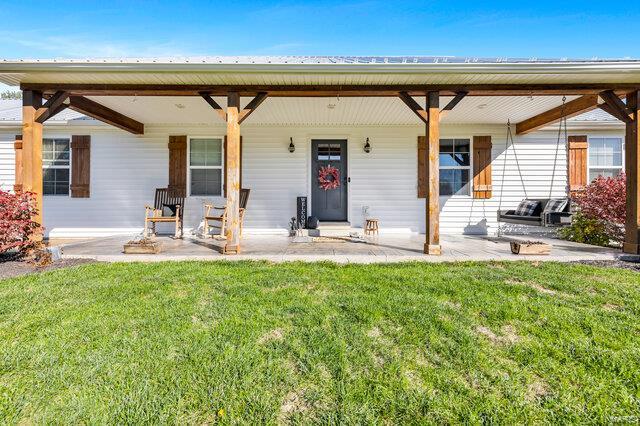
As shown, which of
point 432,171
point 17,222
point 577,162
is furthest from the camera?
point 577,162

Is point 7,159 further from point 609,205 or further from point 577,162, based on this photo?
point 577,162

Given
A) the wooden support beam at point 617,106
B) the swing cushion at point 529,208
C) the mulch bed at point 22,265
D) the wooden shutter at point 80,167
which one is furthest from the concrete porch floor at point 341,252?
the wooden shutter at point 80,167

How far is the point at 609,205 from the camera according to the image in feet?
17.6

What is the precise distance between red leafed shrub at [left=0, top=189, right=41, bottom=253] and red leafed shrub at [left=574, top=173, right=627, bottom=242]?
8457 mm

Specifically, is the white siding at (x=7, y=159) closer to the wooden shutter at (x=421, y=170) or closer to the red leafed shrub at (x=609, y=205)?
the wooden shutter at (x=421, y=170)

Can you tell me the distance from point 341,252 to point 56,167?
674 centimetres

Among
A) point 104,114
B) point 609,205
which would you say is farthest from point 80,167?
point 609,205

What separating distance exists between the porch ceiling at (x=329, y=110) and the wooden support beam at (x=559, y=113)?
0.14m

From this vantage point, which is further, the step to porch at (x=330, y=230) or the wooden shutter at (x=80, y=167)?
the wooden shutter at (x=80, y=167)

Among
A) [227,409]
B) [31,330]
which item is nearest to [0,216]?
[31,330]

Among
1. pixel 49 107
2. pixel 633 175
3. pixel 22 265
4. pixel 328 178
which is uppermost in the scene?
pixel 49 107

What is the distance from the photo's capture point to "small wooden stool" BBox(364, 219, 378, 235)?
6719mm

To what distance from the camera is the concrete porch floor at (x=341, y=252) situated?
429cm

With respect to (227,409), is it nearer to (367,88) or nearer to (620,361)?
(620,361)
